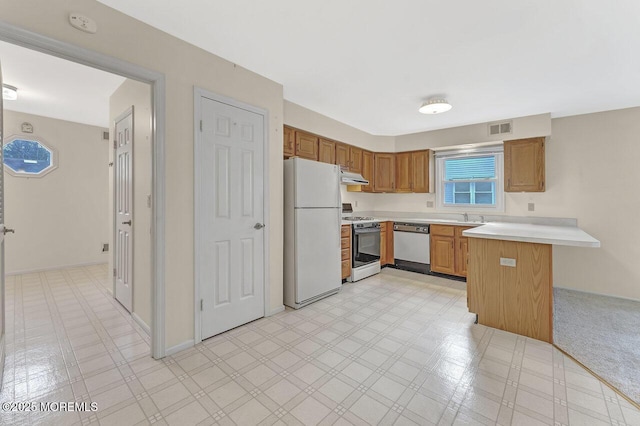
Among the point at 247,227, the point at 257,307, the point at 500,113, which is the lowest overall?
the point at 257,307

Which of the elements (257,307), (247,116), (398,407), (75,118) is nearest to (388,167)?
(247,116)

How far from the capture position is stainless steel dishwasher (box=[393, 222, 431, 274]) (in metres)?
4.47

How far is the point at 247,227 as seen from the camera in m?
2.71

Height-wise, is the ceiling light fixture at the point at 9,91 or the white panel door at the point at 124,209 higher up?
the ceiling light fixture at the point at 9,91

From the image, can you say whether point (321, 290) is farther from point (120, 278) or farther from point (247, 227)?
point (120, 278)

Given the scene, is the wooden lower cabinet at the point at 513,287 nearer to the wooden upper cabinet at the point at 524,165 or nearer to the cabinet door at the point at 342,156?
the wooden upper cabinet at the point at 524,165

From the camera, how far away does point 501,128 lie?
4.15 metres

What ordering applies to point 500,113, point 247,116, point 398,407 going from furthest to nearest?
point 500,113 → point 247,116 → point 398,407

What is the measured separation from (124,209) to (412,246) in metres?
4.21

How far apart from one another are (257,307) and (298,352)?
2.60ft

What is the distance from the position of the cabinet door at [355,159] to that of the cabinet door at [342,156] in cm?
11

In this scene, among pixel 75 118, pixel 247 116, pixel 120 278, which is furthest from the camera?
pixel 75 118

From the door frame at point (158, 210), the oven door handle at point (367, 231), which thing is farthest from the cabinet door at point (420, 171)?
the door frame at point (158, 210)

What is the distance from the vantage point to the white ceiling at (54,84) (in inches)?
104
